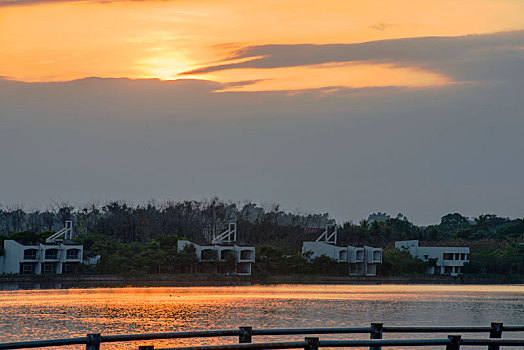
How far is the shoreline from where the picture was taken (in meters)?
89.4

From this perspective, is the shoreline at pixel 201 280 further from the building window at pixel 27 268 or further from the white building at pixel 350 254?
the building window at pixel 27 268

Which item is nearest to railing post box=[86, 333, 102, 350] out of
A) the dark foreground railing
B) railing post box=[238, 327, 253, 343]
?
the dark foreground railing

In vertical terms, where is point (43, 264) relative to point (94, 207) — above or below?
below

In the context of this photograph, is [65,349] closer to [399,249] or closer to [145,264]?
[145,264]

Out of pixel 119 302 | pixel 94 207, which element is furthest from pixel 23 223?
pixel 119 302

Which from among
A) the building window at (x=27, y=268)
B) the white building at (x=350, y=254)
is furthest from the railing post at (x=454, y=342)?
the white building at (x=350, y=254)

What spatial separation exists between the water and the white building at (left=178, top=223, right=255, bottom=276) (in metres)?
15.5

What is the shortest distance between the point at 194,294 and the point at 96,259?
22085 mm

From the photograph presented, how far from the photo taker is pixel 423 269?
11988cm

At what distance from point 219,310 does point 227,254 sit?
47335 mm

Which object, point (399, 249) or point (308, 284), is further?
point (399, 249)

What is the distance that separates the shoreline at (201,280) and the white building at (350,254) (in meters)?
2.43

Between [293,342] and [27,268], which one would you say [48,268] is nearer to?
[27,268]

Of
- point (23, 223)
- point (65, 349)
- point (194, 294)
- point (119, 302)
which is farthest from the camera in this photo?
point (23, 223)
